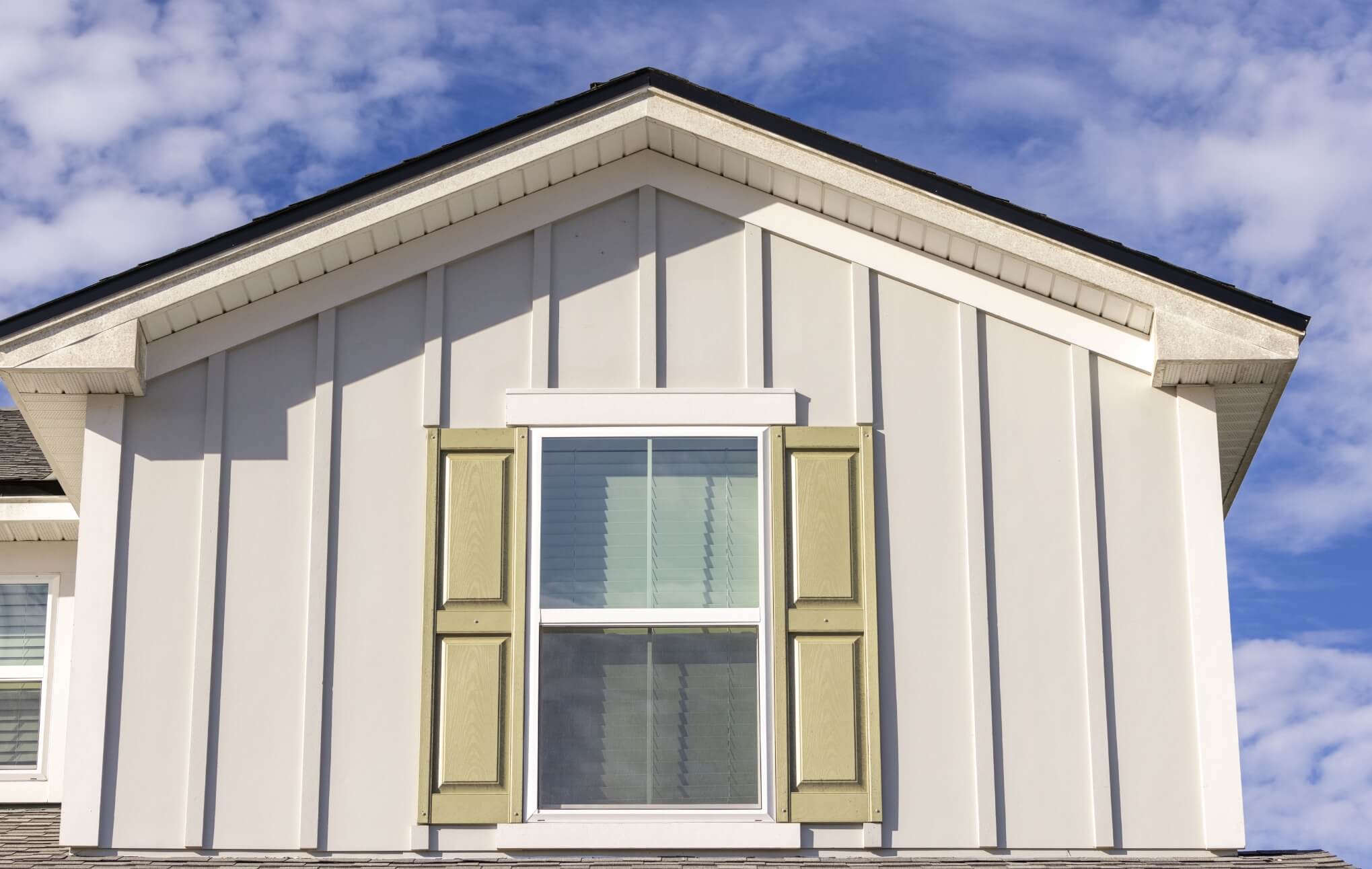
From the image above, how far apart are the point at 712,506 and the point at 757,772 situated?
129 cm

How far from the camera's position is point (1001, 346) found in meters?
7.94

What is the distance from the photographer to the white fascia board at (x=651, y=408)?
307 inches

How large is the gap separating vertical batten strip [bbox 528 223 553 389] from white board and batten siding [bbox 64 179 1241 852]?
16 millimetres

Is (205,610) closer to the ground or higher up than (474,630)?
higher up

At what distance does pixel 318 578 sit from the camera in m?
7.60

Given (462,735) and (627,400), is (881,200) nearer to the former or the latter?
(627,400)

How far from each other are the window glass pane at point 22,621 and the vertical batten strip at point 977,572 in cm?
608

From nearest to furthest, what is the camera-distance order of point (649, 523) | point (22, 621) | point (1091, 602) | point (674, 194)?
point (1091, 602)
point (649, 523)
point (674, 194)
point (22, 621)

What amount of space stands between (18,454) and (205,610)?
14.8 feet

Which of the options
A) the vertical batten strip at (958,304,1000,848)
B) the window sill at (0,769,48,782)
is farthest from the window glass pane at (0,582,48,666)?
the vertical batten strip at (958,304,1000,848)

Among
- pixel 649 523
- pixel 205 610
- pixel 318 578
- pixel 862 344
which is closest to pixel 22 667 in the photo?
pixel 205 610

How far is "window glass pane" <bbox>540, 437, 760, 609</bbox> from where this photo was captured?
24.9 feet

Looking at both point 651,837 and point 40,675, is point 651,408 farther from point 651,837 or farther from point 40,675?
point 40,675

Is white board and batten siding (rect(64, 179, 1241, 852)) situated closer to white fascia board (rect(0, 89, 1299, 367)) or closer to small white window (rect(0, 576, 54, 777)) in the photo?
white fascia board (rect(0, 89, 1299, 367))
